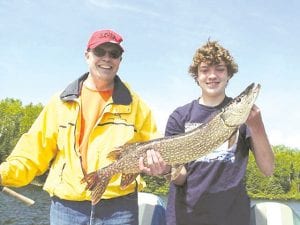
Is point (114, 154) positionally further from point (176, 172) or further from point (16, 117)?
point (16, 117)

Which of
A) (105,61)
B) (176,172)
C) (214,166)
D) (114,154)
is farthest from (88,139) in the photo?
(214,166)

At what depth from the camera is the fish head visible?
376 centimetres

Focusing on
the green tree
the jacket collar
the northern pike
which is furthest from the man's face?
the green tree

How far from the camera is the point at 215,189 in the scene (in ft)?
14.1

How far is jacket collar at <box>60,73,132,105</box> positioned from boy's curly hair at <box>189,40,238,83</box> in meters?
0.78

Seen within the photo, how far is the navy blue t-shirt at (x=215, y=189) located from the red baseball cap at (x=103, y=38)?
43.5 inches

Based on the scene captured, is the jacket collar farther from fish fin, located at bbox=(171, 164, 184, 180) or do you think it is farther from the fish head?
the fish head

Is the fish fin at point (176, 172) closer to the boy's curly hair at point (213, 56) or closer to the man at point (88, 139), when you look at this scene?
the man at point (88, 139)

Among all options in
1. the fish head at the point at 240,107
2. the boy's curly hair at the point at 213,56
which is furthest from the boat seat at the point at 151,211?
the fish head at the point at 240,107

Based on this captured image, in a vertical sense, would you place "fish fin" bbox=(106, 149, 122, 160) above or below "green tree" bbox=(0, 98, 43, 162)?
below

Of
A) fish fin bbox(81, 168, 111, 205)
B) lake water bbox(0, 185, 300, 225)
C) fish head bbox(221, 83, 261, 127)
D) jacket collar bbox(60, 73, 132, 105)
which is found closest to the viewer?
fish head bbox(221, 83, 261, 127)

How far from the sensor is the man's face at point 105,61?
440cm

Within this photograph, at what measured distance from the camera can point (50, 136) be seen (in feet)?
14.4

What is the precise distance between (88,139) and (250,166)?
240 feet
